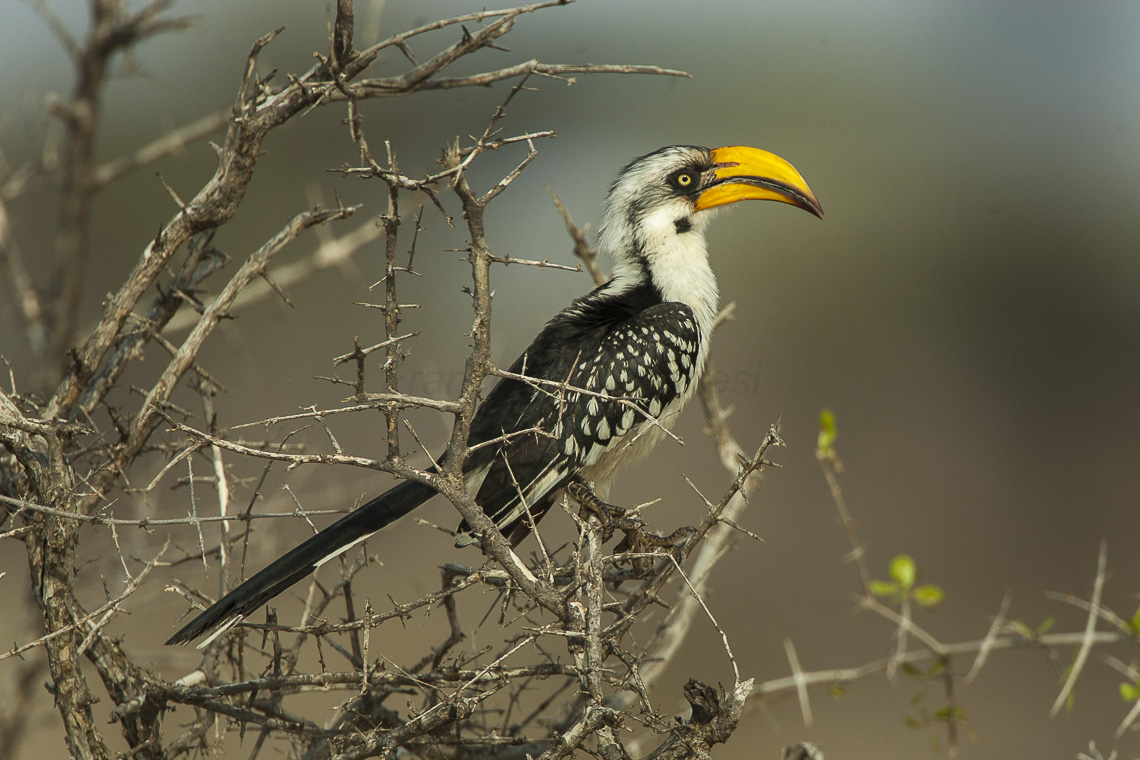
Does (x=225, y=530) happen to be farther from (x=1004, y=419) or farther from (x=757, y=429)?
(x=1004, y=419)

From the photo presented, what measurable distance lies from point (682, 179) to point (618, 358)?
118 cm

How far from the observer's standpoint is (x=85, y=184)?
3.23m

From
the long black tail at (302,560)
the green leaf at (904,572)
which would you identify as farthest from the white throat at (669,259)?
the long black tail at (302,560)

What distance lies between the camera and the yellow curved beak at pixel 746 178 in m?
4.29

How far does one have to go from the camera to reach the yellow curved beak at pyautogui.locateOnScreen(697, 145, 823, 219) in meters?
4.29

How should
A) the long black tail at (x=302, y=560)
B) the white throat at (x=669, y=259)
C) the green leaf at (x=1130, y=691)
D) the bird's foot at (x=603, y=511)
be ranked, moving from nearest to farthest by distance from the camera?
the long black tail at (x=302, y=560), the green leaf at (x=1130, y=691), the bird's foot at (x=603, y=511), the white throat at (x=669, y=259)

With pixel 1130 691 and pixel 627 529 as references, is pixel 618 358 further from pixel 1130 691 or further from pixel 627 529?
pixel 1130 691

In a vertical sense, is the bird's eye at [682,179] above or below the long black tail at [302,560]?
above

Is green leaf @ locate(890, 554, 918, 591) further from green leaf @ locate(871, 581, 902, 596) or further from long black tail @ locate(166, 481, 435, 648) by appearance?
long black tail @ locate(166, 481, 435, 648)

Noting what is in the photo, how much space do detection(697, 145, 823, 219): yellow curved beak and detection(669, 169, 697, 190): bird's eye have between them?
8 centimetres

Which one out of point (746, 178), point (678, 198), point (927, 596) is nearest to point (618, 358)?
point (678, 198)

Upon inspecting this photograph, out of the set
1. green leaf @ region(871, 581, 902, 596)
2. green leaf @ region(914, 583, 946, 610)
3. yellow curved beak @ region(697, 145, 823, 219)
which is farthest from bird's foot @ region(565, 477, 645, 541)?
yellow curved beak @ region(697, 145, 823, 219)

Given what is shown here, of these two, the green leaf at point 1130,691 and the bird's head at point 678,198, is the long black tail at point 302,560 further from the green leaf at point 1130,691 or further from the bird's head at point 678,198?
the green leaf at point 1130,691

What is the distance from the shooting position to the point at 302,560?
2809mm
